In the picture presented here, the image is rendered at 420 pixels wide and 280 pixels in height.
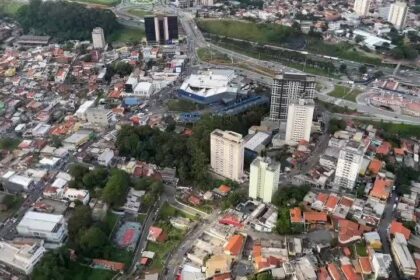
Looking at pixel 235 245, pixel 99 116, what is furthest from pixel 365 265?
pixel 99 116

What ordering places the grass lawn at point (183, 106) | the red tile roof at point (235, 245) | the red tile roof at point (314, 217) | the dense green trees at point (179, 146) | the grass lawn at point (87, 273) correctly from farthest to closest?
the grass lawn at point (183, 106)
the dense green trees at point (179, 146)
the red tile roof at point (314, 217)
the red tile roof at point (235, 245)
the grass lawn at point (87, 273)

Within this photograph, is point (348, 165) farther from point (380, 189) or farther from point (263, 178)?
point (263, 178)

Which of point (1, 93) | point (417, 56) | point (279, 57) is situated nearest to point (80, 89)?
point (1, 93)

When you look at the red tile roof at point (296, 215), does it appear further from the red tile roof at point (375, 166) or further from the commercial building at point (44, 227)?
the commercial building at point (44, 227)

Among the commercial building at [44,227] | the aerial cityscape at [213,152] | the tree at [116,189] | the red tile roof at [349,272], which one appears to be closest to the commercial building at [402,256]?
the aerial cityscape at [213,152]

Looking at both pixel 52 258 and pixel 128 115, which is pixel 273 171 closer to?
pixel 52 258
